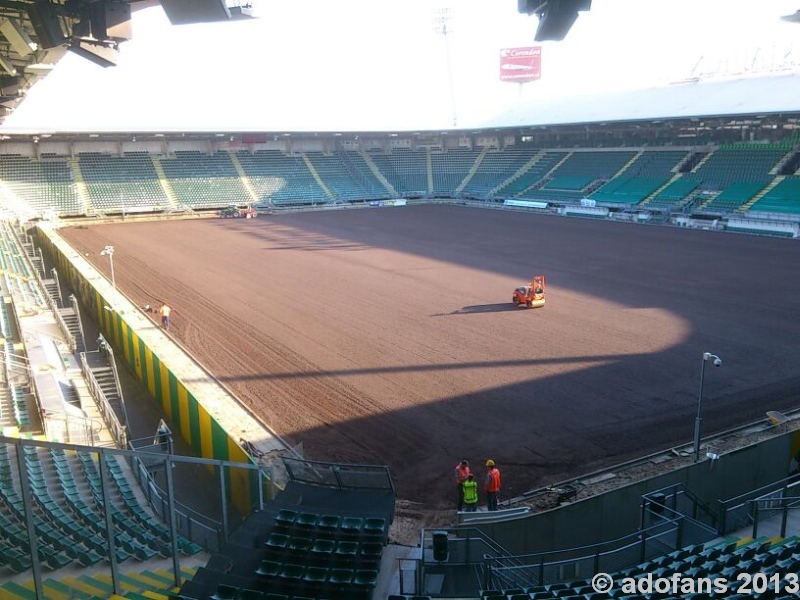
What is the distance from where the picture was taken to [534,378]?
1630cm

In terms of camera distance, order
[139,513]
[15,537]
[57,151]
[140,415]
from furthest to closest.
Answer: [57,151]
[140,415]
[139,513]
[15,537]

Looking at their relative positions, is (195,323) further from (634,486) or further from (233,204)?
(233,204)

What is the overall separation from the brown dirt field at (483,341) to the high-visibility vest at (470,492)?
995 mm

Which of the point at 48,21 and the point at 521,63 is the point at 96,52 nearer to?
the point at 48,21

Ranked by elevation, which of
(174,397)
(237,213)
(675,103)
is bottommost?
(174,397)

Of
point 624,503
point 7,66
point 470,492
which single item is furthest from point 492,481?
point 7,66

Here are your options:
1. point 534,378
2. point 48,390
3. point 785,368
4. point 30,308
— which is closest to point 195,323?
point 30,308

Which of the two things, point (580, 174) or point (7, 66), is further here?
point (580, 174)

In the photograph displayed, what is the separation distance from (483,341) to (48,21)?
14183 mm

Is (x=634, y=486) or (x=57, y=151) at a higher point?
(x=57, y=151)

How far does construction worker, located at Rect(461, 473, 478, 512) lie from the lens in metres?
10.2

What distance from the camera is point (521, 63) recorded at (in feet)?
277

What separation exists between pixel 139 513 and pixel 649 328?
51.1 feet

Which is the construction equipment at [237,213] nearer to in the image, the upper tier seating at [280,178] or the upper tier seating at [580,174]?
the upper tier seating at [280,178]
